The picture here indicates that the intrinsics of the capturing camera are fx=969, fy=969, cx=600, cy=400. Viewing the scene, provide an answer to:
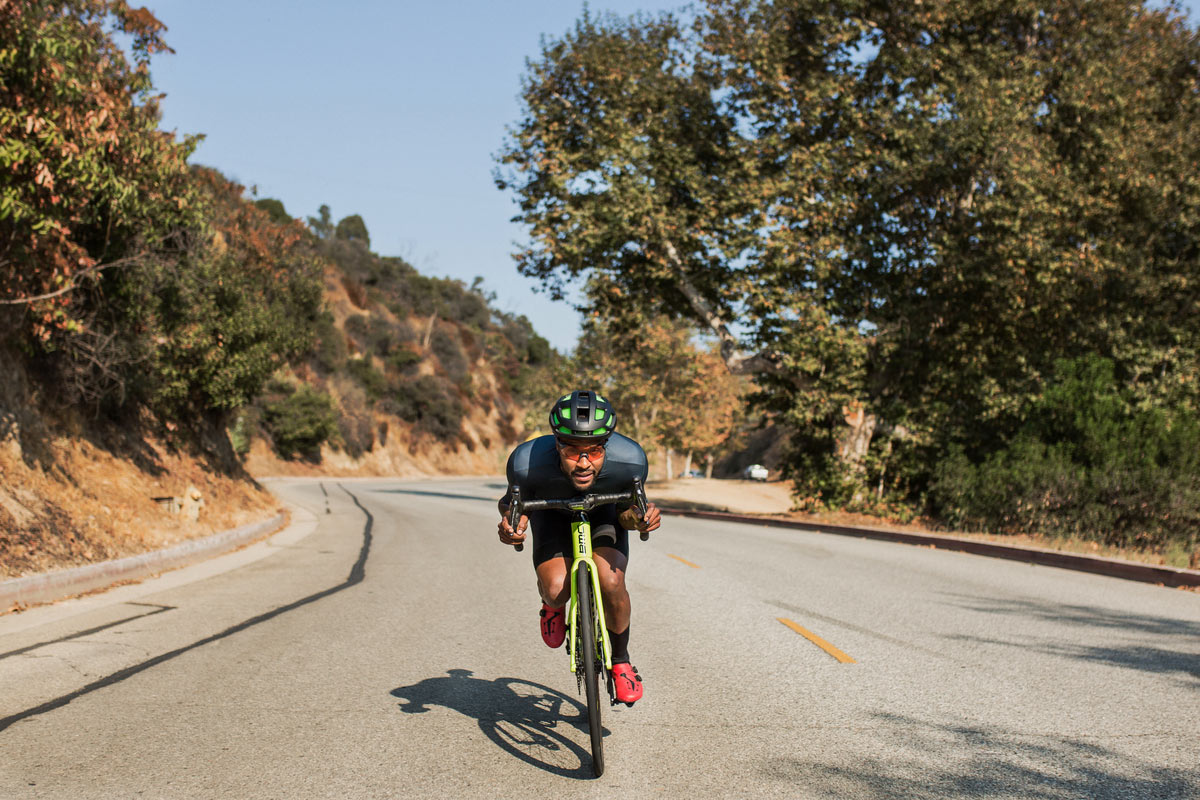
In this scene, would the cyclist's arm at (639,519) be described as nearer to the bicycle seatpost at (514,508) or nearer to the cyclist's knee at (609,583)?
the cyclist's knee at (609,583)

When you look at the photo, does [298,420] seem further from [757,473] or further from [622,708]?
[622,708]

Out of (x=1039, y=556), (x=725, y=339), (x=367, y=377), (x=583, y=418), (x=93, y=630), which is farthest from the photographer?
(x=367, y=377)

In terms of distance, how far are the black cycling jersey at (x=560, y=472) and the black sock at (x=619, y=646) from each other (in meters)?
0.74

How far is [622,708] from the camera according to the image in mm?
5945

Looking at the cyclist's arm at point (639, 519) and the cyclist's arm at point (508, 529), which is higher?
the cyclist's arm at point (639, 519)

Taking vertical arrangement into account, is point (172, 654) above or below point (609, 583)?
below

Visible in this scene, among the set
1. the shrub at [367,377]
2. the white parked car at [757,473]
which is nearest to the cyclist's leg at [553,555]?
the shrub at [367,377]

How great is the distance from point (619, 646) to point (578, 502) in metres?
0.84

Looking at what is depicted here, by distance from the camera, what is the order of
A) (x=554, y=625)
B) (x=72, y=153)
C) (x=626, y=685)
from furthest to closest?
(x=72, y=153)
(x=554, y=625)
(x=626, y=685)

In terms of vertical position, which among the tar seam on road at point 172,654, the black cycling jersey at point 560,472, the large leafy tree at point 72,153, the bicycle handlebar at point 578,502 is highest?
the large leafy tree at point 72,153

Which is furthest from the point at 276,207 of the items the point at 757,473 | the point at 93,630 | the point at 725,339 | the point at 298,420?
the point at 93,630

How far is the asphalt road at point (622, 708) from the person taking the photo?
449 cm

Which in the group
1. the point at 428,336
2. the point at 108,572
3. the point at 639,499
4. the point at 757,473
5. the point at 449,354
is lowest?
the point at 108,572

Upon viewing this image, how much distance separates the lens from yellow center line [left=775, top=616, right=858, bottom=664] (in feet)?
23.7
